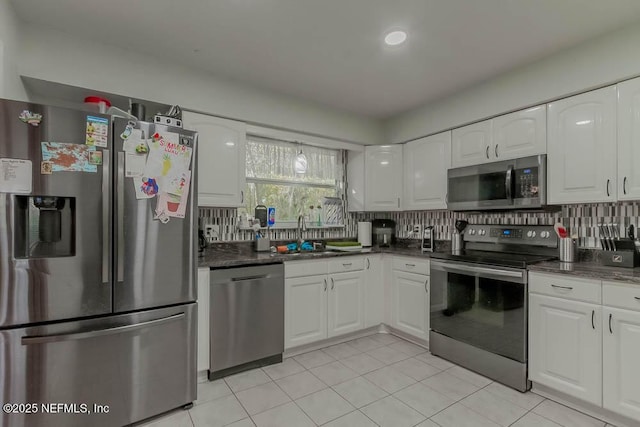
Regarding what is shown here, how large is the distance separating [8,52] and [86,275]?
1.38 m

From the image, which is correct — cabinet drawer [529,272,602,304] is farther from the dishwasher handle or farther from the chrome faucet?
the chrome faucet

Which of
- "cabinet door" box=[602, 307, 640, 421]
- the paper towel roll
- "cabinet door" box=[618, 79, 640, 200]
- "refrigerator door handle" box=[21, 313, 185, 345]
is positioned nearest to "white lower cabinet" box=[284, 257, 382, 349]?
the paper towel roll

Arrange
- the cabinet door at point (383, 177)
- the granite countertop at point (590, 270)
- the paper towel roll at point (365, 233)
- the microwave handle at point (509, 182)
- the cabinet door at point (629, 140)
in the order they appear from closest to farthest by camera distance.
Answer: the granite countertop at point (590, 270)
the cabinet door at point (629, 140)
the microwave handle at point (509, 182)
the cabinet door at point (383, 177)
the paper towel roll at point (365, 233)

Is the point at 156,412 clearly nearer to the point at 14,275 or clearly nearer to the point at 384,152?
the point at 14,275

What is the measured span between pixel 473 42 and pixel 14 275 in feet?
10.2

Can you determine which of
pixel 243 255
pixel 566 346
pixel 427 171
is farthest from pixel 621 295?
pixel 243 255

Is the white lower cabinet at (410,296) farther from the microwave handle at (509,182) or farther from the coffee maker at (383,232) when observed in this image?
the microwave handle at (509,182)

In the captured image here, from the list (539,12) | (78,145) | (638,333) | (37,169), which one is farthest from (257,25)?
(638,333)

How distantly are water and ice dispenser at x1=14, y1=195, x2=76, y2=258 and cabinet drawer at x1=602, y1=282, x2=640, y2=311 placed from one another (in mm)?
3100

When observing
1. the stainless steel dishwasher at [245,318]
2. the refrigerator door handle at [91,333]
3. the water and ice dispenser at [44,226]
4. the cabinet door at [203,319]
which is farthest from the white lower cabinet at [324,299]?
the water and ice dispenser at [44,226]

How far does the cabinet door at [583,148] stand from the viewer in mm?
2129

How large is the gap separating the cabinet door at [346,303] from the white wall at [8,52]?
2.63 m

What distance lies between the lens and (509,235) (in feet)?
9.21

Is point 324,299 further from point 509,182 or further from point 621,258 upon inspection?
point 621,258
